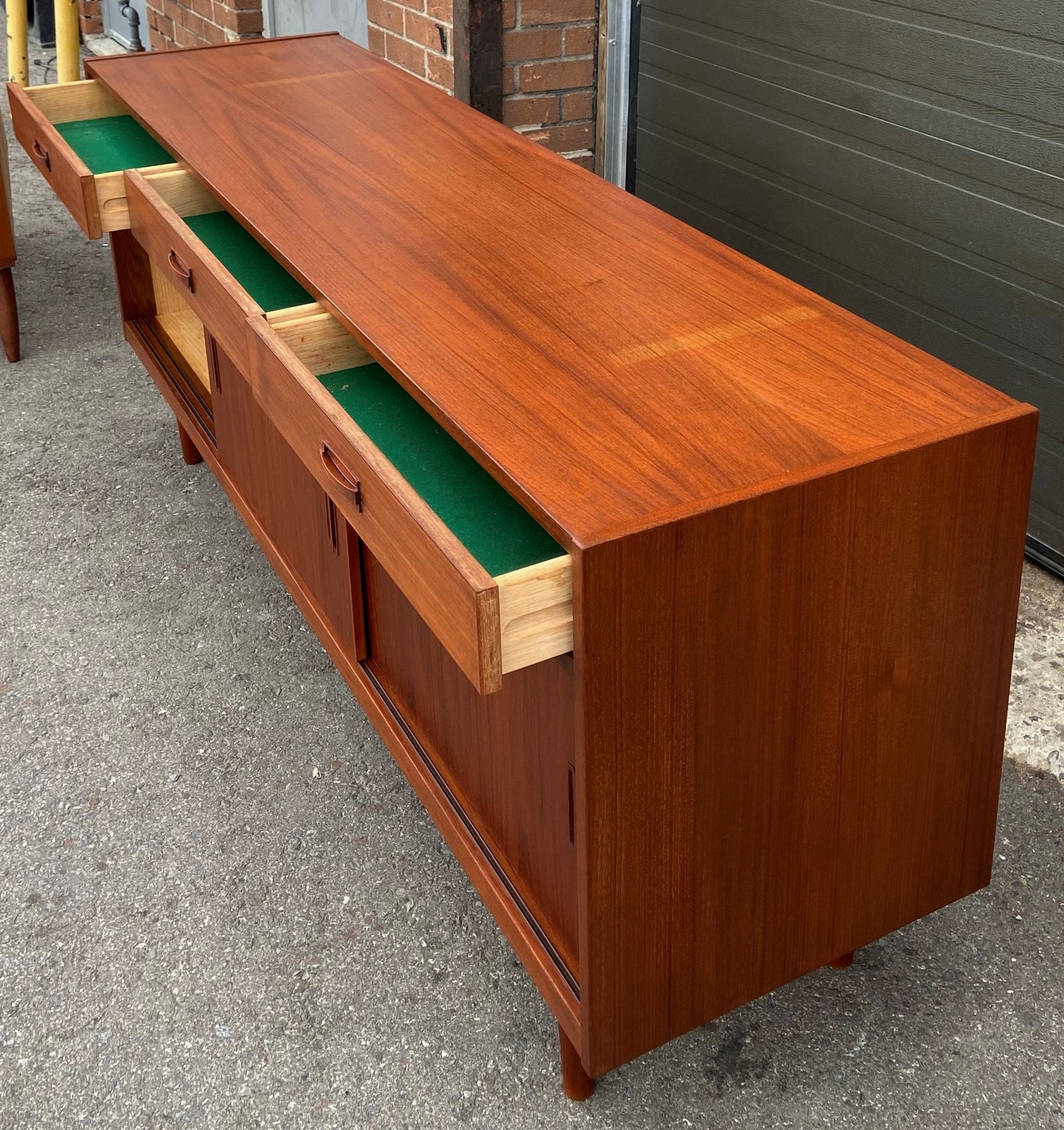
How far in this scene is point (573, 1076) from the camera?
1640mm

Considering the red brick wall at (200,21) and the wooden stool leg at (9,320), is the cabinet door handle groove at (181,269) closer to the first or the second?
the wooden stool leg at (9,320)

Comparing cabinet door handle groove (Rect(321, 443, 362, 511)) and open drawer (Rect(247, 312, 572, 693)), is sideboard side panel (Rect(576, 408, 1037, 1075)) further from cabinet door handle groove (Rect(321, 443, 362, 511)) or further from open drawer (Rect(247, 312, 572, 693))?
cabinet door handle groove (Rect(321, 443, 362, 511))

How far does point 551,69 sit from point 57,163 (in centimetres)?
128

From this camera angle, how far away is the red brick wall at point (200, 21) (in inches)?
177

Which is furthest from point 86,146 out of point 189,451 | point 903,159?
point 903,159

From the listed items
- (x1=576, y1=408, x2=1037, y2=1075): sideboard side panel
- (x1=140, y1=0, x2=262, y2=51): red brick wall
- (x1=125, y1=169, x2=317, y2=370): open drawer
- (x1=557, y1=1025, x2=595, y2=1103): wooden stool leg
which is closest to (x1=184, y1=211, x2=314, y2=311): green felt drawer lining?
(x1=125, y1=169, x2=317, y2=370): open drawer

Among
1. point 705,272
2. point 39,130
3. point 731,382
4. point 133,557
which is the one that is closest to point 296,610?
point 133,557

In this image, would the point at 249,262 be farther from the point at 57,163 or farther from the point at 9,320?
the point at 9,320

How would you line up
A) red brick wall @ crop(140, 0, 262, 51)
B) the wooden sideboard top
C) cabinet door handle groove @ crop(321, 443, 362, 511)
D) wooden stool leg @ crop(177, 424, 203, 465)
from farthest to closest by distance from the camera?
red brick wall @ crop(140, 0, 262, 51), wooden stool leg @ crop(177, 424, 203, 465), cabinet door handle groove @ crop(321, 443, 362, 511), the wooden sideboard top

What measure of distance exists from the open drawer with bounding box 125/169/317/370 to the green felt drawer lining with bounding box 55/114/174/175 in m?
0.28

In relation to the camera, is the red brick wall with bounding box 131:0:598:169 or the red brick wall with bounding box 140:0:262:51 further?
the red brick wall with bounding box 140:0:262:51

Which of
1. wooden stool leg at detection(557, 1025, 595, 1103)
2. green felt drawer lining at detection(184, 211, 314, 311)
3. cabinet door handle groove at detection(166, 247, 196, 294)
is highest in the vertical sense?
cabinet door handle groove at detection(166, 247, 196, 294)

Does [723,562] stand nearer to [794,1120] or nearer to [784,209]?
[794,1120]

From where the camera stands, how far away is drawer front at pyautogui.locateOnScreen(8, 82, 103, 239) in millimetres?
2238
